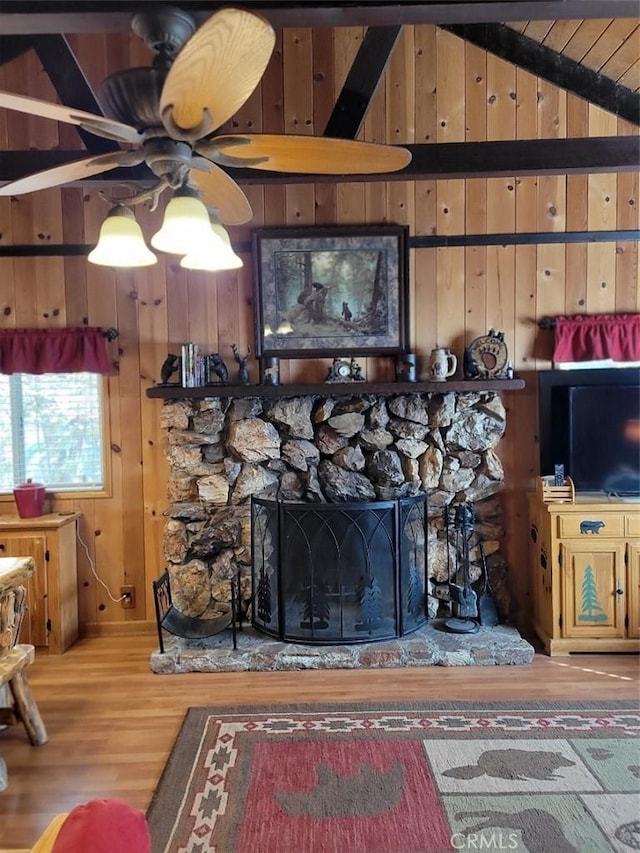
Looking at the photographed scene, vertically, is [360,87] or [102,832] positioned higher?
[360,87]

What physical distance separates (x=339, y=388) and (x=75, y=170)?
1883 mm

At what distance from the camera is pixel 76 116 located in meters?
1.40

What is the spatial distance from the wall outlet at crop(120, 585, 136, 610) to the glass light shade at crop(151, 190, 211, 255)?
271 centimetres

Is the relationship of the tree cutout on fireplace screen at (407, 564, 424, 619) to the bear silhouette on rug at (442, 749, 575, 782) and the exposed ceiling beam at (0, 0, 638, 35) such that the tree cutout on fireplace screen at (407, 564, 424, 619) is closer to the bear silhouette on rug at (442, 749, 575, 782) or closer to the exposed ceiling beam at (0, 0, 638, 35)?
the bear silhouette on rug at (442, 749, 575, 782)

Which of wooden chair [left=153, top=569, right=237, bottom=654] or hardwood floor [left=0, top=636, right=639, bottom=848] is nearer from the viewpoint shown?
hardwood floor [left=0, top=636, right=639, bottom=848]

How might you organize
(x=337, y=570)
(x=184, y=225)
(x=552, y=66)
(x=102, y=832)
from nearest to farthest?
(x=102, y=832), (x=184, y=225), (x=337, y=570), (x=552, y=66)

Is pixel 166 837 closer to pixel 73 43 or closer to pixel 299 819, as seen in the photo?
pixel 299 819

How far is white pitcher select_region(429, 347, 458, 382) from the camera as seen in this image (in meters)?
3.40

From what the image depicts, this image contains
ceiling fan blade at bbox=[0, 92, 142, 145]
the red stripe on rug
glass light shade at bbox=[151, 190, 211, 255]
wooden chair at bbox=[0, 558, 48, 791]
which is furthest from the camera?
wooden chair at bbox=[0, 558, 48, 791]

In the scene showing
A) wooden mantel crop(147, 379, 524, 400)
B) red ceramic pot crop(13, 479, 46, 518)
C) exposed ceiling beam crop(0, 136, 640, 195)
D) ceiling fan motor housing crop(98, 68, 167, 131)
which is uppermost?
exposed ceiling beam crop(0, 136, 640, 195)

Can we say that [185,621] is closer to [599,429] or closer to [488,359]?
[488,359]

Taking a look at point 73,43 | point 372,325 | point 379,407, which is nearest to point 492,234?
point 372,325

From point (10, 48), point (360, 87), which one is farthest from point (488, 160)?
point (10, 48)

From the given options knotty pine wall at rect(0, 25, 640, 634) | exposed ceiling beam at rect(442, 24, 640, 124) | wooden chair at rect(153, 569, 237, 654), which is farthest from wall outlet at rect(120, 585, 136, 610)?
exposed ceiling beam at rect(442, 24, 640, 124)
